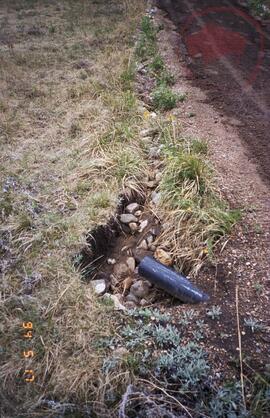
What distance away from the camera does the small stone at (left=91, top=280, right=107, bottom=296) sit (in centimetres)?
234

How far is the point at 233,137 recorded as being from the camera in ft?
10.8

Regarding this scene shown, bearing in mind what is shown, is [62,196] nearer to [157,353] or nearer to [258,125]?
[157,353]

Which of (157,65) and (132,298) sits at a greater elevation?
(157,65)

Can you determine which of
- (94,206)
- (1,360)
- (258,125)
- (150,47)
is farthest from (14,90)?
(1,360)

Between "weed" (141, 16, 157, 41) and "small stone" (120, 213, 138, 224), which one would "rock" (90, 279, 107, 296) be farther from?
"weed" (141, 16, 157, 41)

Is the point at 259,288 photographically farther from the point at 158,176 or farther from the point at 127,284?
the point at 158,176

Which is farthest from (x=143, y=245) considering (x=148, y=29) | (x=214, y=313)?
(x=148, y=29)

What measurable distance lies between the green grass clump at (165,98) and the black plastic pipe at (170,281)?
1901 mm

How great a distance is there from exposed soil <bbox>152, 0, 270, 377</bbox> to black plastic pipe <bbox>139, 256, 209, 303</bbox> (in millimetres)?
95

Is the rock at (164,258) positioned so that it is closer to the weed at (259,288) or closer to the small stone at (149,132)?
the weed at (259,288)

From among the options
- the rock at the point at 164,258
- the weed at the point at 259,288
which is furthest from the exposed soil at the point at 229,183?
the rock at the point at 164,258

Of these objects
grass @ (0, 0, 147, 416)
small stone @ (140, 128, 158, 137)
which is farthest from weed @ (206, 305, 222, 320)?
small stone @ (140, 128, 158, 137)

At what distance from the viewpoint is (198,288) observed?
7.33ft

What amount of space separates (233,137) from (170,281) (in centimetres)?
158
